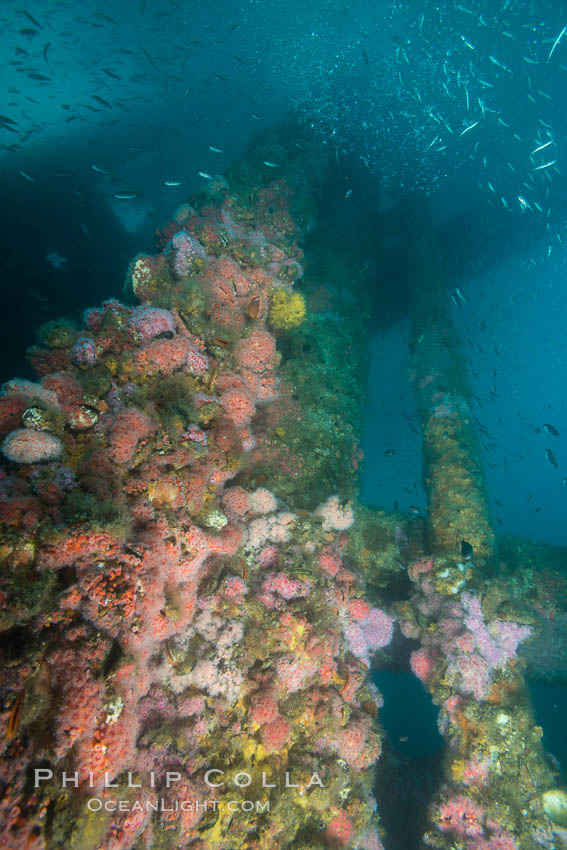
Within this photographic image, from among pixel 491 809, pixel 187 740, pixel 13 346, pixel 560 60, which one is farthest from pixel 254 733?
pixel 560 60

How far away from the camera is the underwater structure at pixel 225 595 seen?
297 centimetres

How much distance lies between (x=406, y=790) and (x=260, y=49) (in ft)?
119

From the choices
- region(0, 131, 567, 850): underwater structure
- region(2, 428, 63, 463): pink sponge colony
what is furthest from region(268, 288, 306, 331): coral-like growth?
region(2, 428, 63, 463): pink sponge colony

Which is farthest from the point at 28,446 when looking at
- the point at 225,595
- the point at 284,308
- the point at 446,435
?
the point at 446,435

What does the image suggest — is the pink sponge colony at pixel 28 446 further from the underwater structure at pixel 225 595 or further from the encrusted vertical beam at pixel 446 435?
the encrusted vertical beam at pixel 446 435

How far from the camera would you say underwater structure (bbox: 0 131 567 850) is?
2.97 meters

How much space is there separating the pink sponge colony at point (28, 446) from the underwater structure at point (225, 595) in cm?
3

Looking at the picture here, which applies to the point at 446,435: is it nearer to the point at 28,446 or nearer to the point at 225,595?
the point at 225,595

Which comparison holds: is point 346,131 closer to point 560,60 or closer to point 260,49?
point 560,60

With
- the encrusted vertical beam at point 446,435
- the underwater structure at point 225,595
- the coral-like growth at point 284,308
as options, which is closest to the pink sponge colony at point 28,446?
the underwater structure at point 225,595

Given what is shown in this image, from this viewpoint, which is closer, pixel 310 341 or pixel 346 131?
pixel 310 341

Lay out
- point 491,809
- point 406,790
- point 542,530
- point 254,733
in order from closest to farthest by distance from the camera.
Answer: point 254,733, point 491,809, point 406,790, point 542,530

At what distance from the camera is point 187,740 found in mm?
4141

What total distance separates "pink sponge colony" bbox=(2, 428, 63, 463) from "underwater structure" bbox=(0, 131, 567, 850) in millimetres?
25
